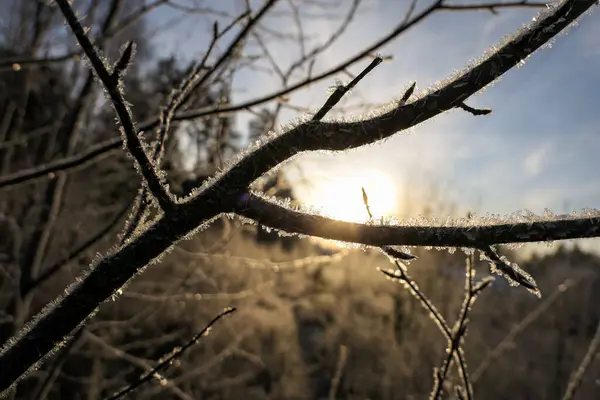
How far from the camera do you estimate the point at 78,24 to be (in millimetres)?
597

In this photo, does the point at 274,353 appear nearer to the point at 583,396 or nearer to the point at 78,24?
the point at 583,396

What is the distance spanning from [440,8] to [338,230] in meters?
1.00

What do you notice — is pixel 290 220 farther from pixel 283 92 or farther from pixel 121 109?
pixel 283 92

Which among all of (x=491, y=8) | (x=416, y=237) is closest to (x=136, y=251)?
(x=416, y=237)

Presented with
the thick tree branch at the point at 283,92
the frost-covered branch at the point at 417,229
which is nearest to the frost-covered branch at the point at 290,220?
the frost-covered branch at the point at 417,229

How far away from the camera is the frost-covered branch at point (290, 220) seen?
58 centimetres

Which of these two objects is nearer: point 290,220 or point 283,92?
point 290,220

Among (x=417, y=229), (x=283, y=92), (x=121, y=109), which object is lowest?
(x=417, y=229)

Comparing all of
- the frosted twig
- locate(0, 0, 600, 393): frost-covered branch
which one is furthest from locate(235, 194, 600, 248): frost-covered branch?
the frosted twig

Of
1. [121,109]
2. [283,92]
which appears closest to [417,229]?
[121,109]

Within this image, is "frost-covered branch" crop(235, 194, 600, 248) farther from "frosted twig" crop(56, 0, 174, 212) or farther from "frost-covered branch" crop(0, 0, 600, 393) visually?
"frosted twig" crop(56, 0, 174, 212)

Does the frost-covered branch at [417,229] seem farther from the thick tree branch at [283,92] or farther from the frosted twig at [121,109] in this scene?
the thick tree branch at [283,92]

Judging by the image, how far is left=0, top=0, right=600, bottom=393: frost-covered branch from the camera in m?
0.58

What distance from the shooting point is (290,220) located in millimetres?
668
